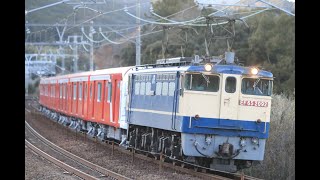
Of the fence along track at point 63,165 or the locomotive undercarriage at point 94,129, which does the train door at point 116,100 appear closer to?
the locomotive undercarriage at point 94,129

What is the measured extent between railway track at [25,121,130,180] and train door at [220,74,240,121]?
2937mm

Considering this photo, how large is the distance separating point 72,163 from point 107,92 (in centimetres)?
489

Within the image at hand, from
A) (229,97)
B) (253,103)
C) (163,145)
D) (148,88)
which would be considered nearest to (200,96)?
(229,97)

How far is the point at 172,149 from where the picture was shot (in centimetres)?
1644

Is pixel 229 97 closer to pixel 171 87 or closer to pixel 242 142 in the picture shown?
pixel 242 142

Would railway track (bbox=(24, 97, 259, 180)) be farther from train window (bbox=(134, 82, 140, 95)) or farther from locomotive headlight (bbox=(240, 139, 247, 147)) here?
train window (bbox=(134, 82, 140, 95))

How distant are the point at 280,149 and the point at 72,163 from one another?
6747 millimetres

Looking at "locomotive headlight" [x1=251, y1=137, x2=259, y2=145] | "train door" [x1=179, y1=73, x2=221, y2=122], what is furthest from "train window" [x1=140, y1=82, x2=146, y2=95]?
"locomotive headlight" [x1=251, y1=137, x2=259, y2=145]

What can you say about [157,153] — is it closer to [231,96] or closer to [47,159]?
[231,96]
